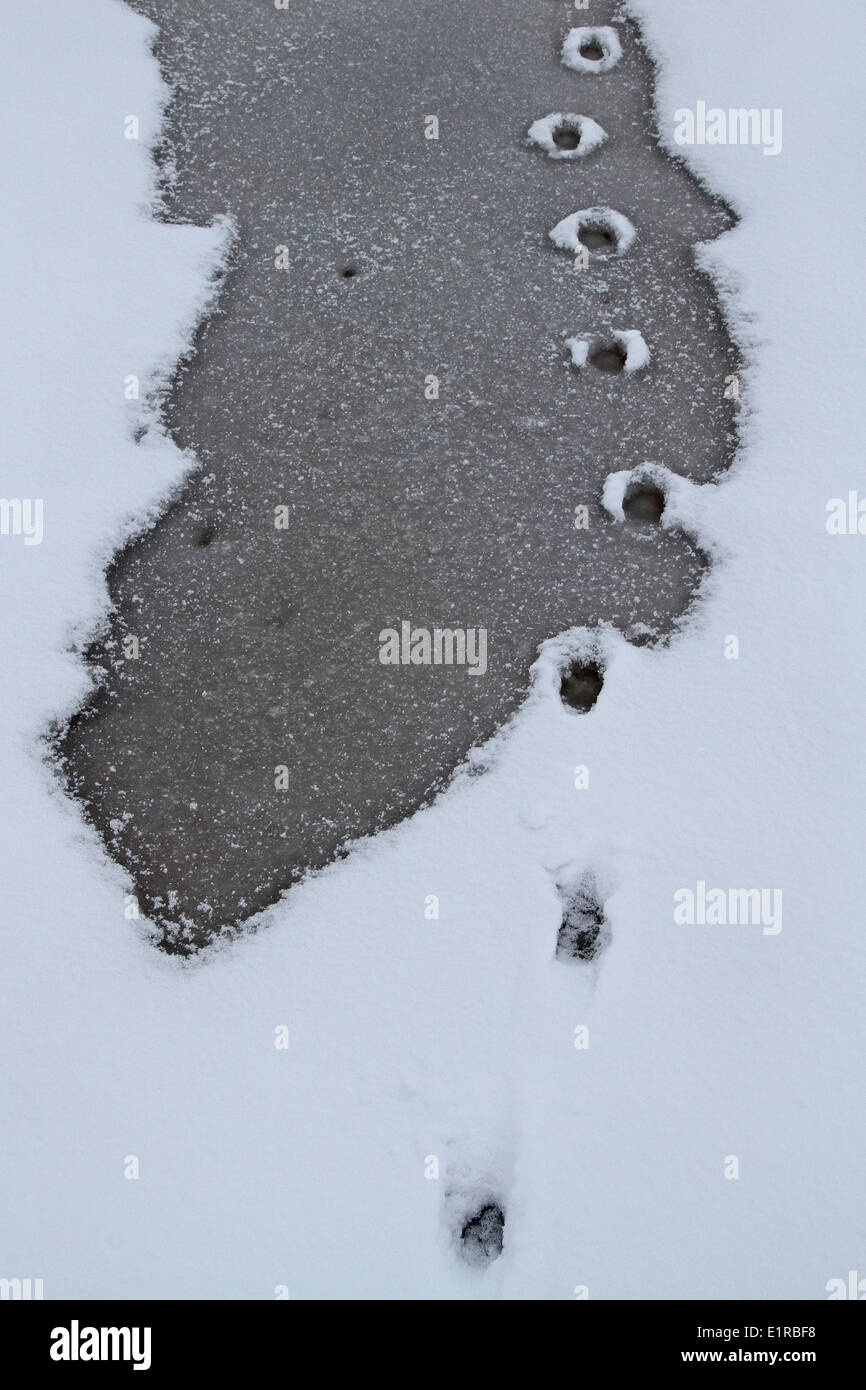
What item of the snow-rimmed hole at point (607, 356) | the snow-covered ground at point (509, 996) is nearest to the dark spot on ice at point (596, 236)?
the snow-rimmed hole at point (607, 356)

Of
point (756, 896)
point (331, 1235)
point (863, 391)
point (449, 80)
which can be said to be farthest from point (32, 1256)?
point (449, 80)

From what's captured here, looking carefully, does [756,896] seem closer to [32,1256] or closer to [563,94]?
[32,1256]

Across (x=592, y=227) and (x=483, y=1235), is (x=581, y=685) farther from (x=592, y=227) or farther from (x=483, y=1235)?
(x=592, y=227)
